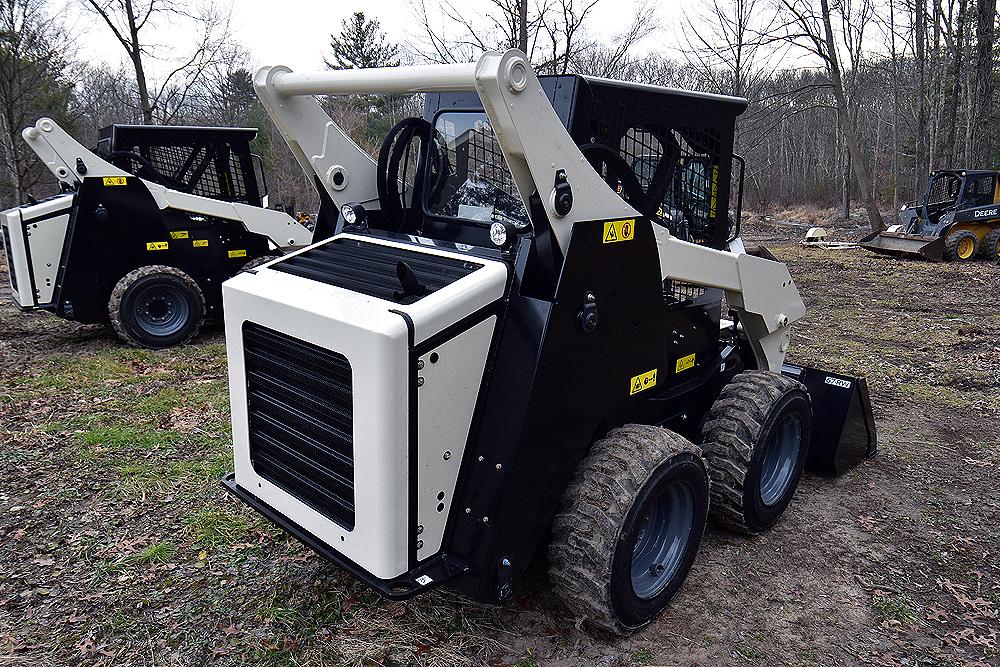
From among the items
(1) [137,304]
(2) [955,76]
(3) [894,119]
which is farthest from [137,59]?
(3) [894,119]

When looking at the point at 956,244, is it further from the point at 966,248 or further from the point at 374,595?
the point at 374,595

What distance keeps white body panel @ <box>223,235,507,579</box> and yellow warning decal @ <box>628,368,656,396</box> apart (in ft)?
2.69

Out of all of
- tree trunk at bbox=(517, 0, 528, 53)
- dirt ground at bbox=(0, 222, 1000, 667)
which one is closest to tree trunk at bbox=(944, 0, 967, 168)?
tree trunk at bbox=(517, 0, 528, 53)

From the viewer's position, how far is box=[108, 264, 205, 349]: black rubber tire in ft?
24.4

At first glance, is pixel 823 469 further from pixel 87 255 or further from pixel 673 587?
pixel 87 255

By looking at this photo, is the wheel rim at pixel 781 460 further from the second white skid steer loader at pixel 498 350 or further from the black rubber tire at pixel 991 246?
the black rubber tire at pixel 991 246

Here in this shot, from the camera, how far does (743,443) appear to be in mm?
3543

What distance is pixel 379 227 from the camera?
11.8 feet

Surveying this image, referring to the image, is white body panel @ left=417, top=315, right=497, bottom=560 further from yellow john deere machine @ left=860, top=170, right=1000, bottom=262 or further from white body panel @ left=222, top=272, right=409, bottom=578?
yellow john deere machine @ left=860, top=170, right=1000, bottom=262

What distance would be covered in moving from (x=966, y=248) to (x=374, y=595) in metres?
14.9

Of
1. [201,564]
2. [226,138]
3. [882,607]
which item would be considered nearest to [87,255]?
[226,138]

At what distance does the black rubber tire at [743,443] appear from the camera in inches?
140

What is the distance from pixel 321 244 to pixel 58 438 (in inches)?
128

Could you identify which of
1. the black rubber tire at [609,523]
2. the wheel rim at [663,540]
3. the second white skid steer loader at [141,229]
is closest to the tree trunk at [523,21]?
the second white skid steer loader at [141,229]
